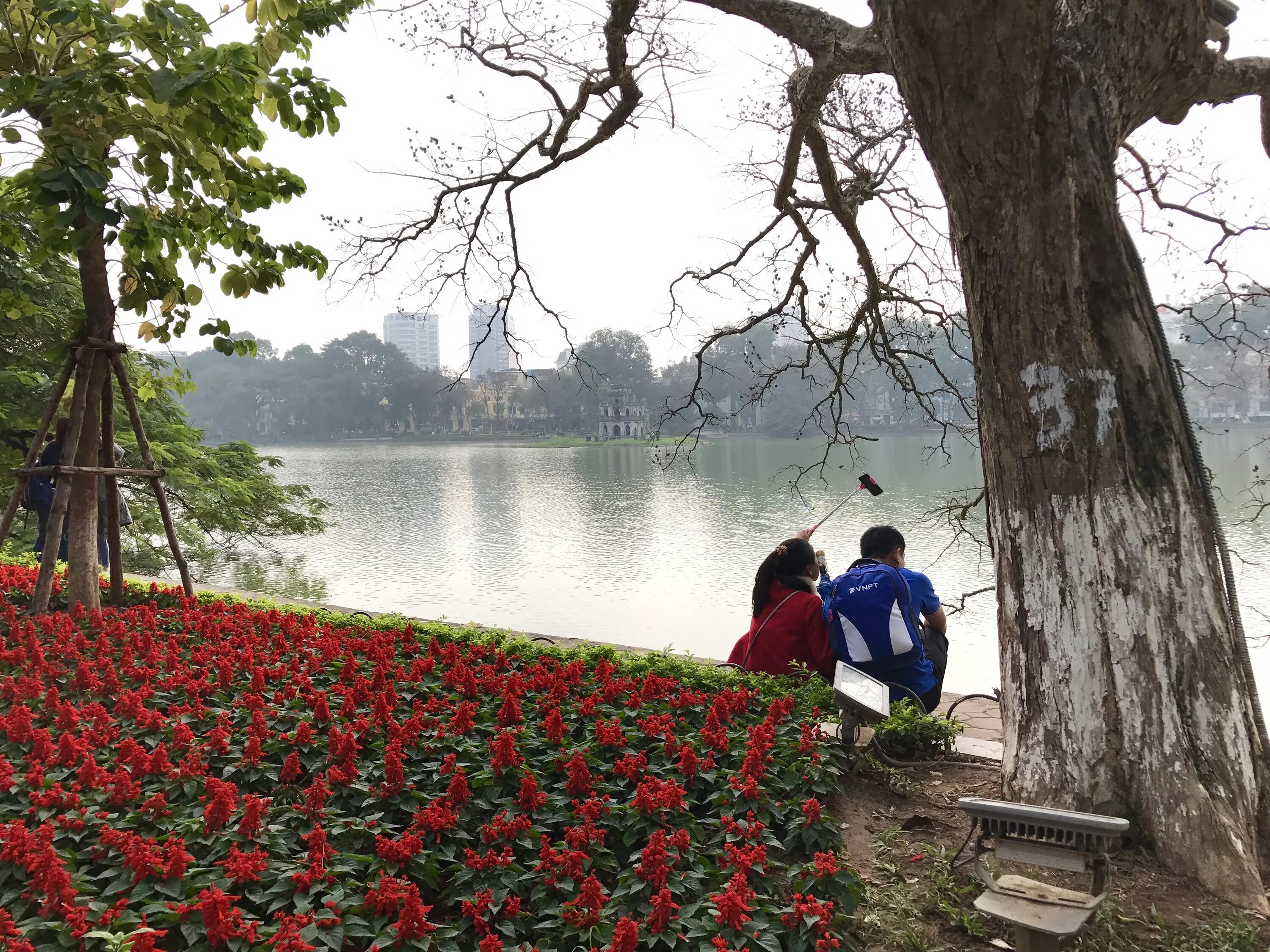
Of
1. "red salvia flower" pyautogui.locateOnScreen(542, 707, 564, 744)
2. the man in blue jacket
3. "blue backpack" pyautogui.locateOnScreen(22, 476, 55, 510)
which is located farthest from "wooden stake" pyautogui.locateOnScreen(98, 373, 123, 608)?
the man in blue jacket

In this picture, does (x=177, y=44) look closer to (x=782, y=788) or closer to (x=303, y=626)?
(x=303, y=626)

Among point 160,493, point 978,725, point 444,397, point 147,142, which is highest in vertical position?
point 444,397

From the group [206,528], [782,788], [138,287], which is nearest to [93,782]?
[782,788]

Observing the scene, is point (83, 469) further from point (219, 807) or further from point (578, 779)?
point (578, 779)

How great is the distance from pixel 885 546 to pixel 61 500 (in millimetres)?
3851

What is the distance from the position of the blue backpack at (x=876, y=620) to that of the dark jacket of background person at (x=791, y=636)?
21 cm

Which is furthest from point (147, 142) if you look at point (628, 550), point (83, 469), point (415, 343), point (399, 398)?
point (415, 343)

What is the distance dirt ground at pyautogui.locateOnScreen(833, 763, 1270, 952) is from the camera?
1.79 meters

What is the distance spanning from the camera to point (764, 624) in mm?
3621

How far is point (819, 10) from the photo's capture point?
314 cm

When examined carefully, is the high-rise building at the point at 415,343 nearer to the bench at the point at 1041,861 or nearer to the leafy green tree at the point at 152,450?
the leafy green tree at the point at 152,450

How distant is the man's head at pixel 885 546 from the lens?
341cm

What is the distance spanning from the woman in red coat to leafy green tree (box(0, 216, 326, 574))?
349cm

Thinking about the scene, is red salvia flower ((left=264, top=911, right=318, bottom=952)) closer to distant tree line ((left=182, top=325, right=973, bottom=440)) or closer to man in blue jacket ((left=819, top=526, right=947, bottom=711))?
man in blue jacket ((left=819, top=526, right=947, bottom=711))
